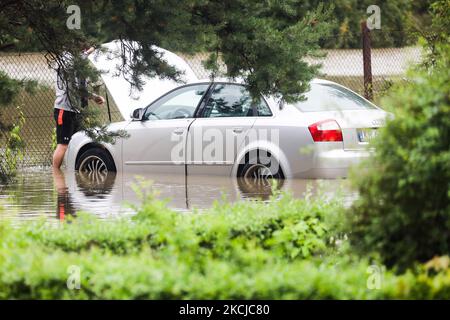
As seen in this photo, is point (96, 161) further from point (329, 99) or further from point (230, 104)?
point (329, 99)

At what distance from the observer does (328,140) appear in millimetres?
12320

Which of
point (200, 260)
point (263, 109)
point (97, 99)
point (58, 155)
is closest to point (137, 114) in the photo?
point (97, 99)

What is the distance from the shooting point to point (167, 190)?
1291 centimetres

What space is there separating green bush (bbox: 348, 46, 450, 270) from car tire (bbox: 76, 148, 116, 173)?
9.56 meters

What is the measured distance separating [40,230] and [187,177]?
764 cm

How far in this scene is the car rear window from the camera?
12875 mm

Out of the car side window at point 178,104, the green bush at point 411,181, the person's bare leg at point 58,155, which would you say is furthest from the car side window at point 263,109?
the green bush at point 411,181

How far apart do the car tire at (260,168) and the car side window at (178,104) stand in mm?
1274

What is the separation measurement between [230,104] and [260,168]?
105 centimetres

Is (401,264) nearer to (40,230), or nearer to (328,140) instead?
(40,230)

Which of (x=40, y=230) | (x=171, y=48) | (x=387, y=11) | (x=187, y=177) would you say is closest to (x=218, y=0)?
(x=171, y=48)

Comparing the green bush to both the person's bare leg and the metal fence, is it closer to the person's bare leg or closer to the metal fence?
the metal fence

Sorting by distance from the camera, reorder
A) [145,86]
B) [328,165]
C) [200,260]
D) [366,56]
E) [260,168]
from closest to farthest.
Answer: [200,260] → [328,165] → [260,168] → [145,86] → [366,56]

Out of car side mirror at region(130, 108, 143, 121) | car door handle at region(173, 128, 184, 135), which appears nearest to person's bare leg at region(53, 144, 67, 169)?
car side mirror at region(130, 108, 143, 121)
